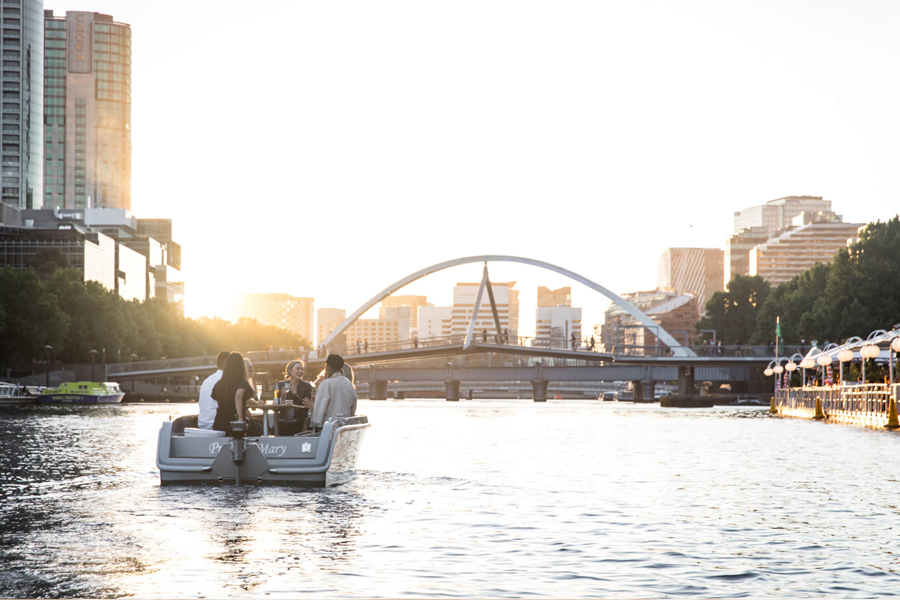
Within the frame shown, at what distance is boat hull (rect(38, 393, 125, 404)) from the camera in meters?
92.2

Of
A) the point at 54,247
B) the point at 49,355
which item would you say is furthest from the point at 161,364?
the point at 54,247

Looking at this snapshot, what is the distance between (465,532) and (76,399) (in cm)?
8547

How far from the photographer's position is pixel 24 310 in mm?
91125

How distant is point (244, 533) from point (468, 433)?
3416 centimetres

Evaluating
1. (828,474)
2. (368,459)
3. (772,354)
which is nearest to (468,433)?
(368,459)

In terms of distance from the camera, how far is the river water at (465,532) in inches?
426

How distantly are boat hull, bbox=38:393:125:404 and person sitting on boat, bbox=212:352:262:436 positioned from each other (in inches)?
3038

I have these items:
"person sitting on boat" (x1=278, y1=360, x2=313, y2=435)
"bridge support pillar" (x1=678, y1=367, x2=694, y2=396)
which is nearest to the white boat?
"bridge support pillar" (x1=678, y1=367, x2=694, y2=396)

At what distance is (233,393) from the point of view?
1975cm

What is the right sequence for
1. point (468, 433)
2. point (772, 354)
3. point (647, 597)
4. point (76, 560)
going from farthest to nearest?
point (772, 354), point (468, 433), point (76, 560), point (647, 597)

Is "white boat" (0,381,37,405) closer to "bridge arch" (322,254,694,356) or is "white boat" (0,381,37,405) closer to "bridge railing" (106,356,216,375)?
"bridge railing" (106,356,216,375)

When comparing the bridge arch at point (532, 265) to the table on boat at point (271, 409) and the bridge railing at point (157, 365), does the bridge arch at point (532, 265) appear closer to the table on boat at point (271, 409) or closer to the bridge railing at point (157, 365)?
the bridge railing at point (157, 365)

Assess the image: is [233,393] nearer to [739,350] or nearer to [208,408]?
Result: [208,408]

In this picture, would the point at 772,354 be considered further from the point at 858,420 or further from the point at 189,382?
the point at 189,382
